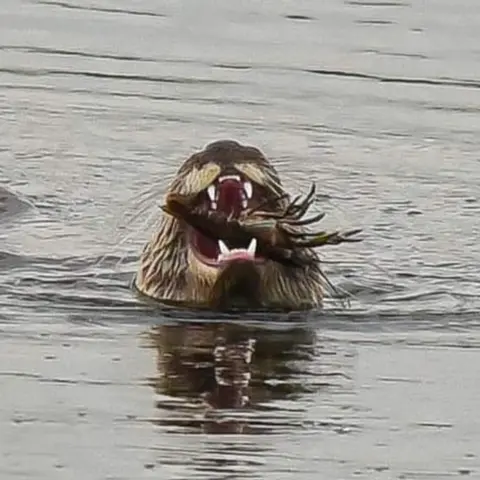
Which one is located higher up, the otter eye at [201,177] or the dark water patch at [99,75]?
the dark water patch at [99,75]

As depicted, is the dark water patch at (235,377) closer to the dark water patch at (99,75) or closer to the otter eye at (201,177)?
the otter eye at (201,177)

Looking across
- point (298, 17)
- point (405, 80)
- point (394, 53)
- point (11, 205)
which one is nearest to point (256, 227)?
point (11, 205)

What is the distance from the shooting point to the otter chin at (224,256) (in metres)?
8.48

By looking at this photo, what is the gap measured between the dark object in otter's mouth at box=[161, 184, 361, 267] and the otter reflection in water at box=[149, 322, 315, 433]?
0.97 feet

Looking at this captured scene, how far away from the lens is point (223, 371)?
777 centimetres

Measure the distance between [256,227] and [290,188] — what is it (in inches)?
119

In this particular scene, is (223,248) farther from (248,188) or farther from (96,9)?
→ (96,9)

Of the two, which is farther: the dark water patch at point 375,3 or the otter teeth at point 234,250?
the dark water patch at point 375,3

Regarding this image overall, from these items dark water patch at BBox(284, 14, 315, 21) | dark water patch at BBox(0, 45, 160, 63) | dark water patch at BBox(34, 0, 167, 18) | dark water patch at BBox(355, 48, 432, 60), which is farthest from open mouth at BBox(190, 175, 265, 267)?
dark water patch at BBox(34, 0, 167, 18)

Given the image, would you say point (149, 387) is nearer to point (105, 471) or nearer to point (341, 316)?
point (105, 471)

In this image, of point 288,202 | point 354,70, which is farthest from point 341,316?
point 354,70

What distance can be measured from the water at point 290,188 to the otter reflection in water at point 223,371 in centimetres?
1

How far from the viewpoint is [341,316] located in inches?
352

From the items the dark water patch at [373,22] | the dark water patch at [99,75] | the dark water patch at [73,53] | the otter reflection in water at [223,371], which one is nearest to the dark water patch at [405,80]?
the dark water patch at [99,75]
